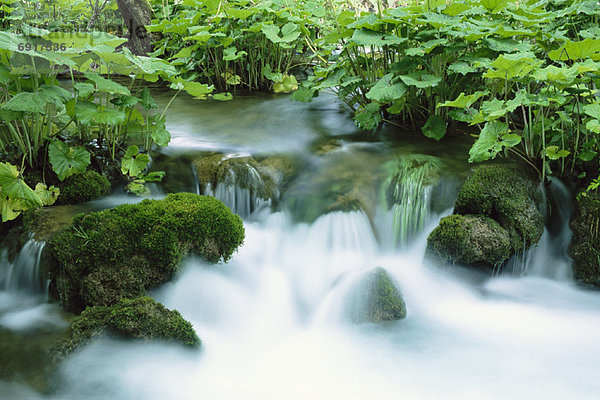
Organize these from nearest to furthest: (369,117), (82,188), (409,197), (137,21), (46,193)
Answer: (46,193)
(82,188)
(409,197)
(369,117)
(137,21)

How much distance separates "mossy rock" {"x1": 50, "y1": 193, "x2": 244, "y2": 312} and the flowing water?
145 mm

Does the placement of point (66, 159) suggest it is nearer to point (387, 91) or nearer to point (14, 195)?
point (14, 195)

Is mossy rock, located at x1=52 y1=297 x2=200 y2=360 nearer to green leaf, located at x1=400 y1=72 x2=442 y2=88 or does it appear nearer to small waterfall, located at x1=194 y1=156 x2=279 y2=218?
small waterfall, located at x1=194 y1=156 x2=279 y2=218

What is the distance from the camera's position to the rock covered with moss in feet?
11.1

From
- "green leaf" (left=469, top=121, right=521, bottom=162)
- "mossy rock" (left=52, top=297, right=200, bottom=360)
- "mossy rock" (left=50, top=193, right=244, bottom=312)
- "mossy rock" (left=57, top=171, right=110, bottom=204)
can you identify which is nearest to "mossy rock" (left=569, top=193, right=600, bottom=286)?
"green leaf" (left=469, top=121, right=521, bottom=162)

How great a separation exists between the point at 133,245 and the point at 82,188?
809mm

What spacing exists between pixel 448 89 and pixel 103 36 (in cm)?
291

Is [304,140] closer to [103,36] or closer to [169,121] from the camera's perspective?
[169,121]

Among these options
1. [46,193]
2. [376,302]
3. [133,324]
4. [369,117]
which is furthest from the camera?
[369,117]

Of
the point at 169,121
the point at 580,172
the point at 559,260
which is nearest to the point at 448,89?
the point at 580,172

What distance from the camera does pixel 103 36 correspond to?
329cm

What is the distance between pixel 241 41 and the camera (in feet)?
20.0

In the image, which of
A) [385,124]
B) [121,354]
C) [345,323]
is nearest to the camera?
[121,354]

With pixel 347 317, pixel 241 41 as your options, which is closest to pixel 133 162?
pixel 347 317
